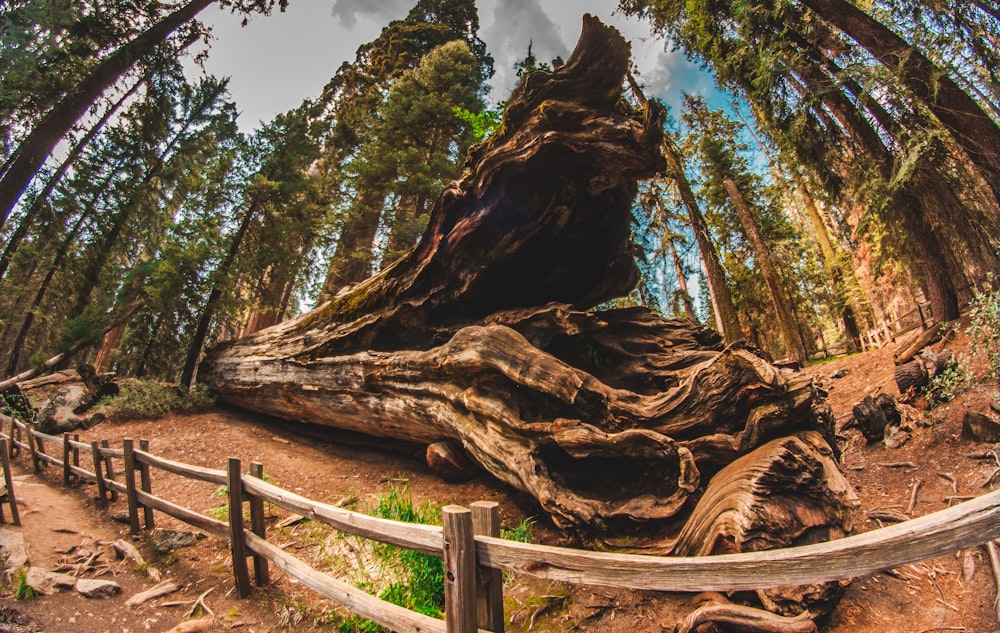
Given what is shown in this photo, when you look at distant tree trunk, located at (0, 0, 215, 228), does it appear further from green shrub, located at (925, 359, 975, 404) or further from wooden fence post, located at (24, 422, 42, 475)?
green shrub, located at (925, 359, 975, 404)

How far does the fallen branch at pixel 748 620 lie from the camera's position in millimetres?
A: 3080

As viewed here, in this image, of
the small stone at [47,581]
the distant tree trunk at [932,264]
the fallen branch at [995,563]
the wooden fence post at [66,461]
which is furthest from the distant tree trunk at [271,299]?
the distant tree trunk at [932,264]

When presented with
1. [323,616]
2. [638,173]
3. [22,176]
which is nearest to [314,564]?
[323,616]

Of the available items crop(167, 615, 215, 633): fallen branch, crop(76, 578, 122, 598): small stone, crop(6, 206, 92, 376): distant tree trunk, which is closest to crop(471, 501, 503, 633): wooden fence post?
crop(167, 615, 215, 633): fallen branch

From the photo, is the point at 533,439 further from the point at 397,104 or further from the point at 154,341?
the point at 397,104

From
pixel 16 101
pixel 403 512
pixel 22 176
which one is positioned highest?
pixel 16 101

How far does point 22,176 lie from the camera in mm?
7836

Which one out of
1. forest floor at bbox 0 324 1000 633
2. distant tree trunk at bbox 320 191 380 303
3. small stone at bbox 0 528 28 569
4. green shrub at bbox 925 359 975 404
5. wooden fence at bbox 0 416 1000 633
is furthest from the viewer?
distant tree trunk at bbox 320 191 380 303

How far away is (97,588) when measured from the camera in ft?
14.6

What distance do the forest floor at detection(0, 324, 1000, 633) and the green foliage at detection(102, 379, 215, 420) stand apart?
0.36 metres

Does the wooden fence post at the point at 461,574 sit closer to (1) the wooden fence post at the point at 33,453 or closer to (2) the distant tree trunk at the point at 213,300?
(1) the wooden fence post at the point at 33,453

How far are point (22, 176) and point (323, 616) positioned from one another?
981 centimetres

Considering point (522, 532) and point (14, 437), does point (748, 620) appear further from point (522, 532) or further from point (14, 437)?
point (14, 437)

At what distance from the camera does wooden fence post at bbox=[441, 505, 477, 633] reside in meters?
2.60
